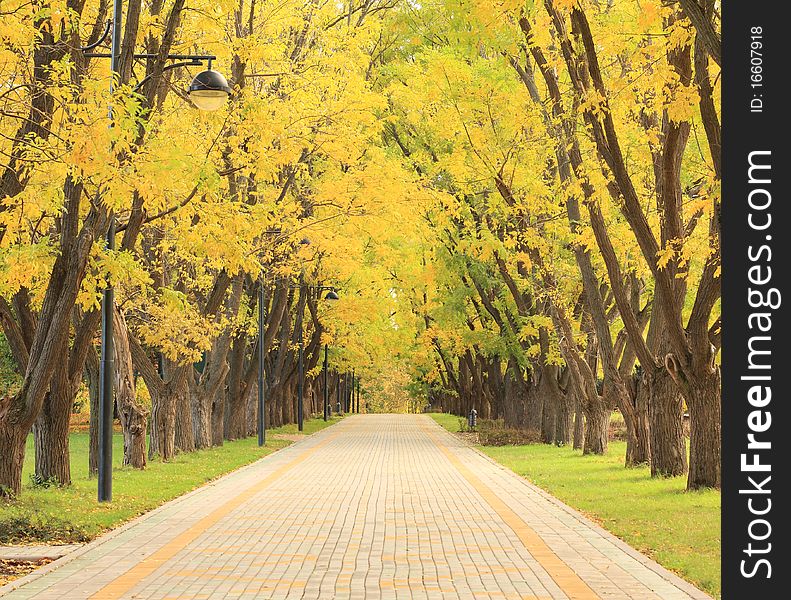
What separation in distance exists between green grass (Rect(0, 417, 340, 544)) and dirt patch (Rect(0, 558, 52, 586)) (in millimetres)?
1330

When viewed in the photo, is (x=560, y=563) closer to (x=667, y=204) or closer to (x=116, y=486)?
(x=667, y=204)

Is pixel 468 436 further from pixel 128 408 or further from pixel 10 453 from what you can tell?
pixel 10 453

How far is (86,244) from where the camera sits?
1441 centimetres

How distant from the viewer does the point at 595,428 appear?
1128 inches

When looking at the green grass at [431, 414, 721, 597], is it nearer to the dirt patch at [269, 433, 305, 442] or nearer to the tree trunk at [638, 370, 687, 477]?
the tree trunk at [638, 370, 687, 477]

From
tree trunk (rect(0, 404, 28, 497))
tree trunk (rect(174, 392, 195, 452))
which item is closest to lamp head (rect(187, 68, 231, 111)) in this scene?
tree trunk (rect(0, 404, 28, 497))

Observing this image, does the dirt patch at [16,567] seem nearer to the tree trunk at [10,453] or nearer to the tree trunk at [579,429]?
the tree trunk at [10,453]

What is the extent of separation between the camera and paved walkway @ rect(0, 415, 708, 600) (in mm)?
9773

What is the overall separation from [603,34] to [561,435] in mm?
20411

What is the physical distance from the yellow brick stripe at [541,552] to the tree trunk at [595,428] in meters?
8.17

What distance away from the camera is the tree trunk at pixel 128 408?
23203 mm
